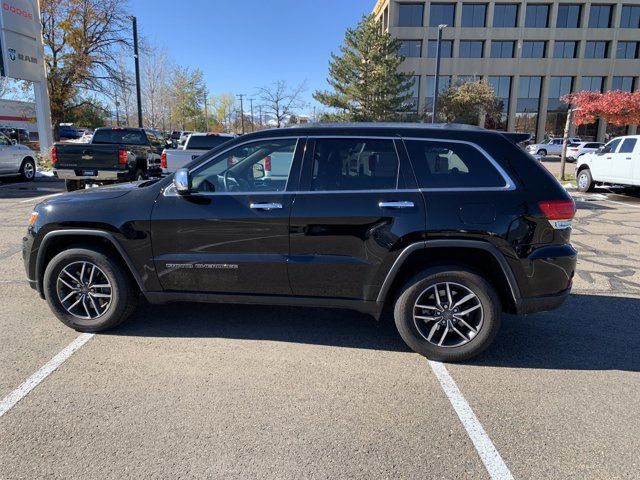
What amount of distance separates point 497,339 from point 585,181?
1374 centimetres

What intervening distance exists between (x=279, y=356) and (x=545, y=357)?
7.27 feet

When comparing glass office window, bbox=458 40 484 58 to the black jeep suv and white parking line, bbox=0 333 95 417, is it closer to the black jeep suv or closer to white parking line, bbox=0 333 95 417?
the black jeep suv

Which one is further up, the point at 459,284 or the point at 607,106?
the point at 607,106

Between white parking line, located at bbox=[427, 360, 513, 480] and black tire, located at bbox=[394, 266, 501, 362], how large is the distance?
0.50 ft

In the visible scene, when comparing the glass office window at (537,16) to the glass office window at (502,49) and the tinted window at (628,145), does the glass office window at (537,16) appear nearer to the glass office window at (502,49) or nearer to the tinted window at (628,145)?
the glass office window at (502,49)

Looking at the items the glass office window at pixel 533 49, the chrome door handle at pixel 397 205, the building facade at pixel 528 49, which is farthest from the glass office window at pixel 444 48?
the chrome door handle at pixel 397 205

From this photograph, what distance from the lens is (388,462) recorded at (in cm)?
259

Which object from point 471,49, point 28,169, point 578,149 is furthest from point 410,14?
point 28,169

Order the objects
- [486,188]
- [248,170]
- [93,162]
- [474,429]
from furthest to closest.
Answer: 1. [93,162]
2. [248,170]
3. [486,188]
4. [474,429]

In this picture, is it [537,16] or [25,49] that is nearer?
[25,49]

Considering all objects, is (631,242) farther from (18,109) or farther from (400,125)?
(18,109)

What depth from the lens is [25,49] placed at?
18766 mm

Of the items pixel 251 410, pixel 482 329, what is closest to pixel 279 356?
pixel 251 410

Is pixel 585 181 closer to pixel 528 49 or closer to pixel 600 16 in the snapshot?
pixel 528 49
